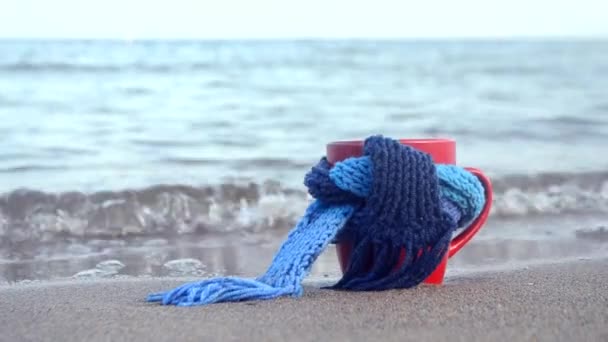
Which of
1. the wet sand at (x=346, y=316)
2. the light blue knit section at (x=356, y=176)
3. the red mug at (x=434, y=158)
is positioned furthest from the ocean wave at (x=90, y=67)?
the light blue knit section at (x=356, y=176)

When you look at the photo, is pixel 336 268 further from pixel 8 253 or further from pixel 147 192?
pixel 147 192

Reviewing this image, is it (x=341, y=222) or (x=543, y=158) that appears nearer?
(x=341, y=222)

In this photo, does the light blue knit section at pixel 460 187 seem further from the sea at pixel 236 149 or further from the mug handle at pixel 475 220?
the sea at pixel 236 149

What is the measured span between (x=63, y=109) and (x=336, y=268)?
6.12 meters

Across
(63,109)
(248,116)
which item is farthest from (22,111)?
(248,116)

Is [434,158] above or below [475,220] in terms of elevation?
above

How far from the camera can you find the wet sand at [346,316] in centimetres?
222

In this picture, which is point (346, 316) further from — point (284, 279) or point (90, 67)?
point (90, 67)

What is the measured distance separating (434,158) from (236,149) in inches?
193

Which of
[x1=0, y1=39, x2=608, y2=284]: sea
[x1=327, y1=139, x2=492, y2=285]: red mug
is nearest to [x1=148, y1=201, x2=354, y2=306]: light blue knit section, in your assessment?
[x1=327, y1=139, x2=492, y2=285]: red mug

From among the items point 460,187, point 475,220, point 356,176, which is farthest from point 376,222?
point 475,220

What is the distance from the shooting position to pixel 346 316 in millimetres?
2387

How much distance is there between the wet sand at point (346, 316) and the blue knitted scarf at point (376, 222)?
5cm

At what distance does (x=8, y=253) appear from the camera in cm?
438
